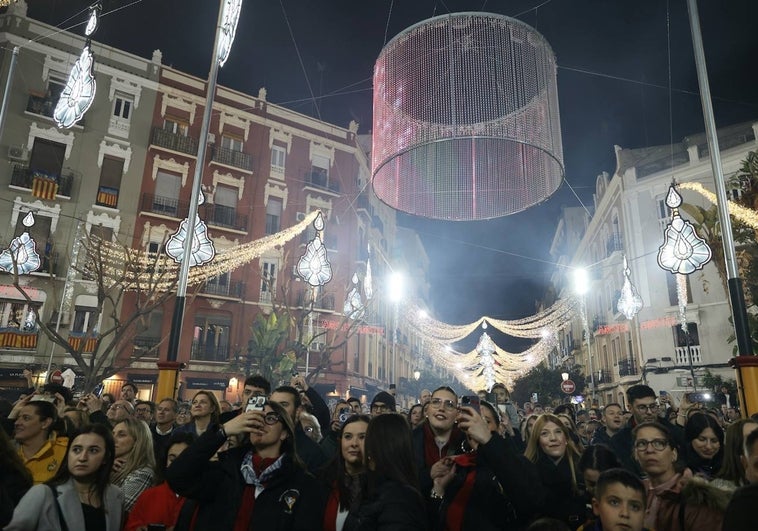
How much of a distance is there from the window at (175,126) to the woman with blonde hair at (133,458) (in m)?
25.8

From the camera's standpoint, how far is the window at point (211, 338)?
26297 mm

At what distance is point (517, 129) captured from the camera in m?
5.66

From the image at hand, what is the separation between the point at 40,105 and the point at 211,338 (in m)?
13.4

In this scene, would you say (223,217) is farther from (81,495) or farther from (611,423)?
(81,495)

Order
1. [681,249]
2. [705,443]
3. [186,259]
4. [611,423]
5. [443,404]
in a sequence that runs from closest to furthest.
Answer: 1. [443,404]
2. [705,443]
3. [611,423]
4. [186,259]
5. [681,249]

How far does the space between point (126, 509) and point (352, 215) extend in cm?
2995

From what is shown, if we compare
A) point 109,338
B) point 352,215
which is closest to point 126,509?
point 109,338

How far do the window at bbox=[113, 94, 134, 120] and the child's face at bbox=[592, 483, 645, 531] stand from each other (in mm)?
28582

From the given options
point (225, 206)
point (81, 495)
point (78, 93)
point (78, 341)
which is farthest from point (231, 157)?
point (81, 495)

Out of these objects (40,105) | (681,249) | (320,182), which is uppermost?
(320,182)

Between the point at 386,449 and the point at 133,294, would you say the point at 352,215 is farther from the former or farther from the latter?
the point at 386,449

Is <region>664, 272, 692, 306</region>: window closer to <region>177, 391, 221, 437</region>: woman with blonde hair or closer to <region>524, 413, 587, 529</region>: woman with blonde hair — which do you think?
<region>524, 413, 587, 529</region>: woman with blonde hair

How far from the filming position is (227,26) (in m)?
9.37

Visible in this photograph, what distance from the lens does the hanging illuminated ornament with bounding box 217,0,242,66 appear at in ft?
30.3
